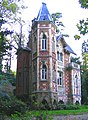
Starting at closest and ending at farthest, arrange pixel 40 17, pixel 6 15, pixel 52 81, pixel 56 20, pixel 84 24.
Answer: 1. pixel 84 24
2. pixel 6 15
3. pixel 52 81
4. pixel 40 17
5. pixel 56 20

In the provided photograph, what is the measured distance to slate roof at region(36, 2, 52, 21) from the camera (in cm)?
2919

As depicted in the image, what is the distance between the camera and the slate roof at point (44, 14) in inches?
1149

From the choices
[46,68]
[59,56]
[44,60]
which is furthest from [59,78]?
[44,60]

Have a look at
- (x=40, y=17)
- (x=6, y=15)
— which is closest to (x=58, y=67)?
(x=40, y=17)

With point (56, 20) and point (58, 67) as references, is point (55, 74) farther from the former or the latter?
point (56, 20)

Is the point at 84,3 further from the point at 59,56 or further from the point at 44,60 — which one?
the point at 59,56

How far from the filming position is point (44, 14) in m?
30.1

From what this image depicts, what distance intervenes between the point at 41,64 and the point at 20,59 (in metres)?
5.38

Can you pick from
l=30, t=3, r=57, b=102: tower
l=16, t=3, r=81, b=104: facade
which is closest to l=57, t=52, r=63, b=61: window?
l=16, t=3, r=81, b=104: facade

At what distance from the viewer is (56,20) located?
40750 millimetres

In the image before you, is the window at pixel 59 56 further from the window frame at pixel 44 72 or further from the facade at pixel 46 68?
the window frame at pixel 44 72

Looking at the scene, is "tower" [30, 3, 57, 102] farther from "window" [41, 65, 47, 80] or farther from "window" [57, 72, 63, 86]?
"window" [57, 72, 63, 86]

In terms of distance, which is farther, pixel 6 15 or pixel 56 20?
pixel 56 20

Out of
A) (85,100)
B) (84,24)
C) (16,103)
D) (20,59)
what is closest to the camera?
(84,24)
